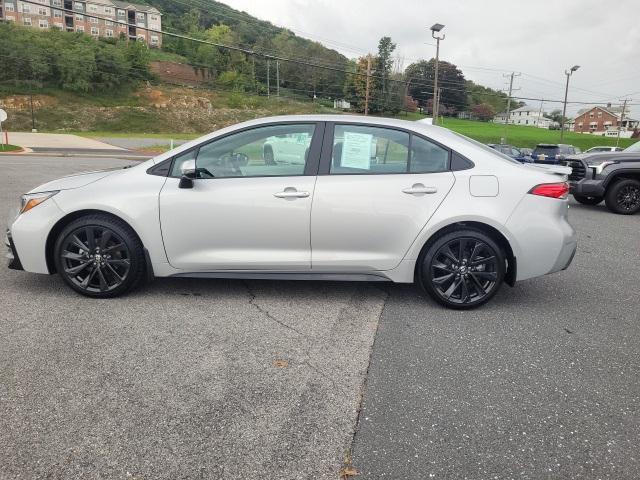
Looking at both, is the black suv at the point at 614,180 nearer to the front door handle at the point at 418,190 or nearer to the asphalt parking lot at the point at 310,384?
the asphalt parking lot at the point at 310,384

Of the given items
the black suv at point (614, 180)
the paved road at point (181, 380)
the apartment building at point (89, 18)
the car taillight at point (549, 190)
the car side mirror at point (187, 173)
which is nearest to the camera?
the paved road at point (181, 380)

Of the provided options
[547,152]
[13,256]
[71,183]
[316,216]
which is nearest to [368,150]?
[316,216]

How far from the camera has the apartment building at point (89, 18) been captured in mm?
112375

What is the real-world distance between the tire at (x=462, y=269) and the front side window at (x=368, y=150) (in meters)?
0.74

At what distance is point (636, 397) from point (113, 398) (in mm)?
2921

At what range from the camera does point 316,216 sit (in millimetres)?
3977

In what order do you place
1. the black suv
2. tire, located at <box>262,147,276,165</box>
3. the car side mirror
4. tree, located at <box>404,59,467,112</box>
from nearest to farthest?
the car side mirror, tire, located at <box>262,147,276,165</box>, the black suv, tree, located at <box>404,59,467,112</box>

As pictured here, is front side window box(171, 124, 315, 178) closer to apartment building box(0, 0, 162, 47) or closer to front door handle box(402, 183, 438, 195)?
front door handle box(402, 183, 438, 195)

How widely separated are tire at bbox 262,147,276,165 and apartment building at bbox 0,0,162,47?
126 m

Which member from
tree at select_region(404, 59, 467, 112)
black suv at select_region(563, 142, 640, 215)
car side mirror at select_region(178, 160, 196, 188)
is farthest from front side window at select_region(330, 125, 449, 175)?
tree at select_region(404, 59, 467, 112)

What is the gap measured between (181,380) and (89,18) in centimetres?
14350

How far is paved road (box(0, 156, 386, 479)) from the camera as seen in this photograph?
2.20 metres

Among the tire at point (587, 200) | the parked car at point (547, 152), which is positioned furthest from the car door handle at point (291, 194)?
the parked car at point (547, 152)

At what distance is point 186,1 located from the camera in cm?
11769
